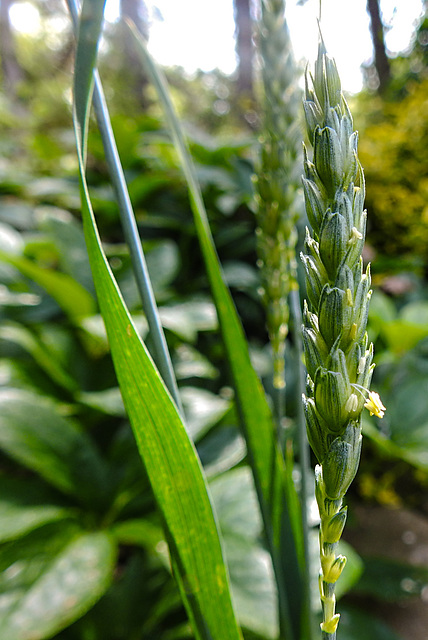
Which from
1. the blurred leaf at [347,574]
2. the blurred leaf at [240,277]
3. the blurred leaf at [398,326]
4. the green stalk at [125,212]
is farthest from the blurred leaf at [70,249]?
the green stalk at [125,212]

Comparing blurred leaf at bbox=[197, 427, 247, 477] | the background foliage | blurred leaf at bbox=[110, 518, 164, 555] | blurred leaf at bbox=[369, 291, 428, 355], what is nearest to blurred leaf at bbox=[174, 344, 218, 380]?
the background foliage

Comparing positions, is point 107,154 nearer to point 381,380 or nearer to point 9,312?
point 9,312

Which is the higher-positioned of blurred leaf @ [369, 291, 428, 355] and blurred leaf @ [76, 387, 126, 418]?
blurred leaf @ [369, 291, 428, 355]

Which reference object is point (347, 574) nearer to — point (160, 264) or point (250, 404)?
point (250, 404)

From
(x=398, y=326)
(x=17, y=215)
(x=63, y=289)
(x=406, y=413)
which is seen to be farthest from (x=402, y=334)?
(x=17, y=215)

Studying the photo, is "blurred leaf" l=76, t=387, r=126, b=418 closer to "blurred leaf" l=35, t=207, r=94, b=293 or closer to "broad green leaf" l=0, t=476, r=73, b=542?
"broad green leaf" l=0, t=476, r=73, b=542

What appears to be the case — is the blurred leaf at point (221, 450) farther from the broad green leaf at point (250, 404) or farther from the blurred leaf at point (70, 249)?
the blurred leaf at point (70, 249)
